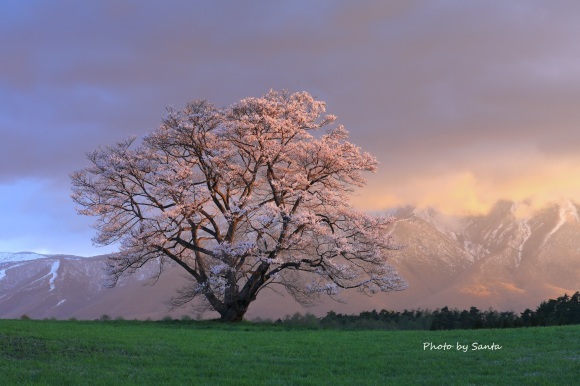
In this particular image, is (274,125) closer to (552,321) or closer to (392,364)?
(552,321)

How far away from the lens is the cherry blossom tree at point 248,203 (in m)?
38.3

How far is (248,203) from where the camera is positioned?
39500 millimetres

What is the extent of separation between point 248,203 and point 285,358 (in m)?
19.2

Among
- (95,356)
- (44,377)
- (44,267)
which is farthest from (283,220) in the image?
(44,267)

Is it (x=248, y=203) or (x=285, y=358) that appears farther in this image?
(x=248, y=203)

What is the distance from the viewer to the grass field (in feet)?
55.4

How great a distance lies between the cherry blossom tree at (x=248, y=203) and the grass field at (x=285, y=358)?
10.4m

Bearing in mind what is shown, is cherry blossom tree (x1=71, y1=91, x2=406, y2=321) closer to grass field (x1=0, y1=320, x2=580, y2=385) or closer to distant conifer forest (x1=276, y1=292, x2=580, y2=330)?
distant conifer forest (x1=276, y1=292, x2=580, y2=330)

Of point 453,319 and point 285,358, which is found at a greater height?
point 453,319

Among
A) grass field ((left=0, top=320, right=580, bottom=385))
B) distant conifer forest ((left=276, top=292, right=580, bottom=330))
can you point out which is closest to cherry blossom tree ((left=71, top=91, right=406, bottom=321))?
distant conifer forest ((left=276, top=292, right=580, bottom=330))

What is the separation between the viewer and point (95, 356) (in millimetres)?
20344

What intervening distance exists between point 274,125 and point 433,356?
67.7ft

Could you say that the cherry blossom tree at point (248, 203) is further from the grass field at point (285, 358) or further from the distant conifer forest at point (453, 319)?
the grass field at point (285, 358)

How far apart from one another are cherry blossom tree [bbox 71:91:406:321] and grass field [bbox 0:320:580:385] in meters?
10.4
